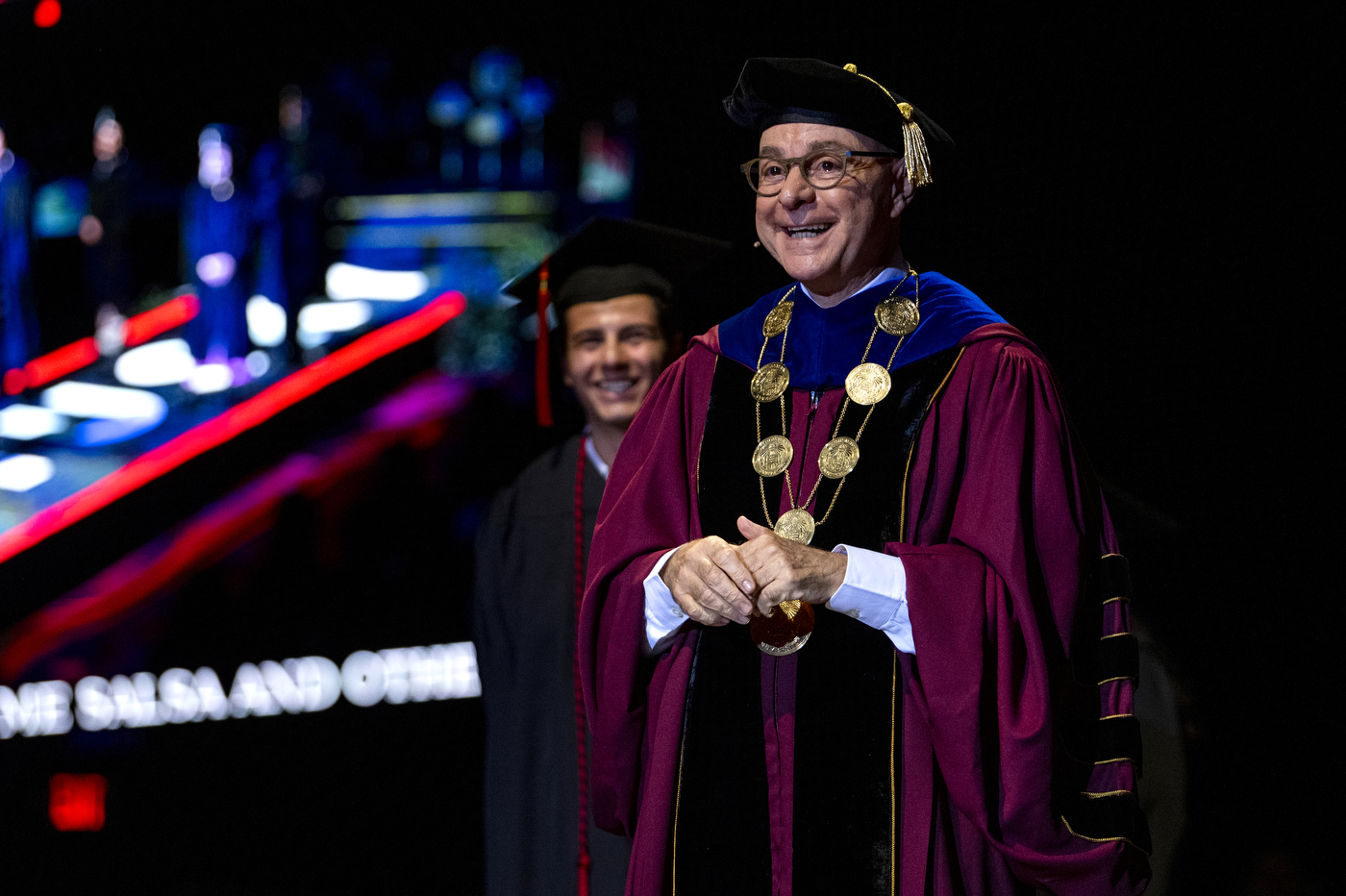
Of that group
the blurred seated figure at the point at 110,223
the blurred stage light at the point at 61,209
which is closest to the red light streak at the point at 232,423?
the blurred seated figure at the point at 110,223

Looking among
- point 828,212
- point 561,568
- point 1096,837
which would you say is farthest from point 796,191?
point 561,568

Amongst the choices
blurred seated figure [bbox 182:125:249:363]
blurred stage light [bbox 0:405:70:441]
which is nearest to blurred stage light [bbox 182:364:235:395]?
blurred seated figure [bbox 182:125:249:363]

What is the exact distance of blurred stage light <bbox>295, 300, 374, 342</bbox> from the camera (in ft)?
21.7

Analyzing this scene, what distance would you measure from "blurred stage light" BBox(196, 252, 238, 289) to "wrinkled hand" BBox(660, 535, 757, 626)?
5956 mm

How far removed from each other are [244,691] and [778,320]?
4595 mm

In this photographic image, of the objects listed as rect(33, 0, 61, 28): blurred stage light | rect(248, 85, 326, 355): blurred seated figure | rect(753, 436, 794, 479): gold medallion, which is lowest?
rect(753, 436, 794, 479): gold medallion

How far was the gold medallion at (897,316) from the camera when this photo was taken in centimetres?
178

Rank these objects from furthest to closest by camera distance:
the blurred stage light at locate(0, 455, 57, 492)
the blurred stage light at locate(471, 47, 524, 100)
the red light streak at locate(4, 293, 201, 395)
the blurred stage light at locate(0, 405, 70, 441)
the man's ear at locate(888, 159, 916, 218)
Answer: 1. the red light streak at locate(4, 293, 201, 395)
2. the blurred stage light at locate(0, 405, 70, 441)
3. the blurred stage light at locate(471, 47, 524, 100)
4. the blurred stage light at locate(0, 455, 57, 492)
5. the man's ear at locate(888, 159, 916, 218)

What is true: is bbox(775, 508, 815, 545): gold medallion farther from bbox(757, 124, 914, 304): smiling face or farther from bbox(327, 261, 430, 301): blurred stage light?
bbox(327, 261, 430, 301): blurred stage light

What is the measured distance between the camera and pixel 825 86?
1.76 metres

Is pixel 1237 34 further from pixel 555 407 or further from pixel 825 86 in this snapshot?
pixel 555 407

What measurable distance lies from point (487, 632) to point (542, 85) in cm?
371

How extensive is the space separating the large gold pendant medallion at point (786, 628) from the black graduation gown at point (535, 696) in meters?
1.38

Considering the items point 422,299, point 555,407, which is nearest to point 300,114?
point 422,299
